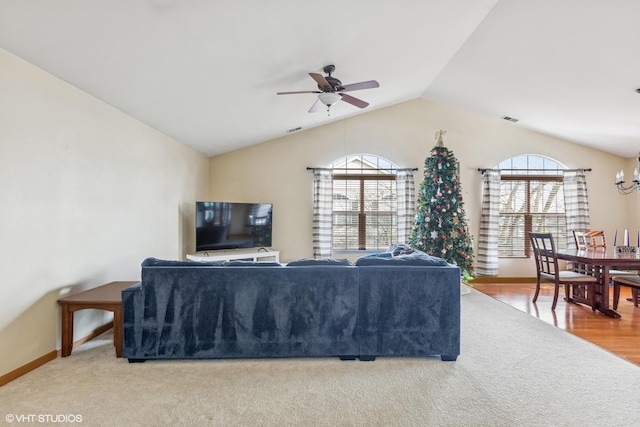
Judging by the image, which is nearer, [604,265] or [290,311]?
[290,311]

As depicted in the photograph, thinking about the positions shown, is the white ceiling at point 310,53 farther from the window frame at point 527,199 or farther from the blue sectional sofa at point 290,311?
the blue sectional sofa at point 290,311

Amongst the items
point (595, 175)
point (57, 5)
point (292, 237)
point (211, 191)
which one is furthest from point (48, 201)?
point (595, 175)

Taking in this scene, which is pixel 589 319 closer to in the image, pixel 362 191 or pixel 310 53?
pixel 362 191

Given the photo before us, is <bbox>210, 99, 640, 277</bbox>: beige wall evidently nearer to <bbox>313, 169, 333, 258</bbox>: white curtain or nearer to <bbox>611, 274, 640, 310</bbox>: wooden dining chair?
<bbox>313, 169, 333, 258</bbox>: white curtain

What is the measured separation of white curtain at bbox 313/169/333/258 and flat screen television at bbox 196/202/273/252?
0.90 m

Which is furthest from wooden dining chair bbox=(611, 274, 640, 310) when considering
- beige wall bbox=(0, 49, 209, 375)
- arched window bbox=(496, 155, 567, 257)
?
beige wall bbox=(0, 49, 209, 375)

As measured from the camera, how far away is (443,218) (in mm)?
5590

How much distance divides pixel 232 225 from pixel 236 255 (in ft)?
1.82

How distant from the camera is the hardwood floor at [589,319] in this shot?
3326 millimetres

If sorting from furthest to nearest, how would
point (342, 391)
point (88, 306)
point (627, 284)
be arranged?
point (627, 284) → point (88, 306) → point (342, 391)

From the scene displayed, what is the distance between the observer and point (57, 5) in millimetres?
2074

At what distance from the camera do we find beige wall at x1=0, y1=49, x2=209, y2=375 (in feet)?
8.20
